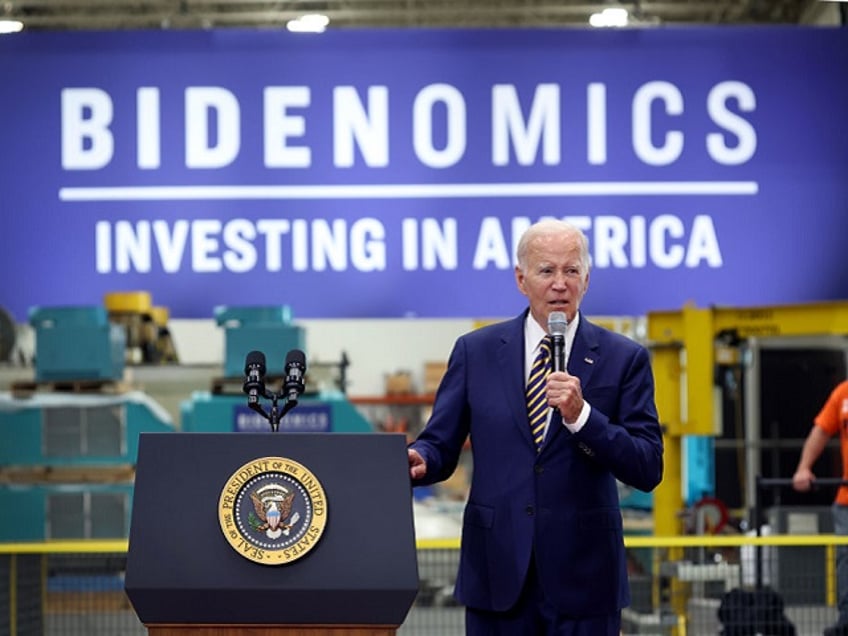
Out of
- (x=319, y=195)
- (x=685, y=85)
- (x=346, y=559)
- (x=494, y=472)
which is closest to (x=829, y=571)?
(x=685, y=85)

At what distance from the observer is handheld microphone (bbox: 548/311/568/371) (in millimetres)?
3262

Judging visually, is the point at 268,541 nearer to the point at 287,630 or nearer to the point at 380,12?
the point at 287,630

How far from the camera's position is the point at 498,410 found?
139 inches

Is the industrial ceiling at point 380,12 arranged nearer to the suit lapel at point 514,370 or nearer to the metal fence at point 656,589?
the metal fence at point 656,589

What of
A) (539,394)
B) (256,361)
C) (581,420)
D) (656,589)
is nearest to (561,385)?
(581,420)

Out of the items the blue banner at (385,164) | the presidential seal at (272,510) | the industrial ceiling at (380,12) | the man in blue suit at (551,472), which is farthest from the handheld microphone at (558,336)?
the industrial ceiling at (380,12)

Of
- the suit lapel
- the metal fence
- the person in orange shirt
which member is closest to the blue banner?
the person in orange shirt

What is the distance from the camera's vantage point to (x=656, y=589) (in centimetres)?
770

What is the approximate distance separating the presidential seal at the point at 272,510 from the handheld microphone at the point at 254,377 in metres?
0.28

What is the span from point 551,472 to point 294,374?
65 centimetres

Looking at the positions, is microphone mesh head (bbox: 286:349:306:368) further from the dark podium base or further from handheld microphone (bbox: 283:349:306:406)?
the dark podium base

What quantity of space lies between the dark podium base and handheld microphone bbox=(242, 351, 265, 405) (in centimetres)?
54

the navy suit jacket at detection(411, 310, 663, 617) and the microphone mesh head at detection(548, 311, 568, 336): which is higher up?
the microphone mesh head at detection(548, 311, 568, 336)

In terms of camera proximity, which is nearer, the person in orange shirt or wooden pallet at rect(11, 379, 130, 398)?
the person in orange shirt
